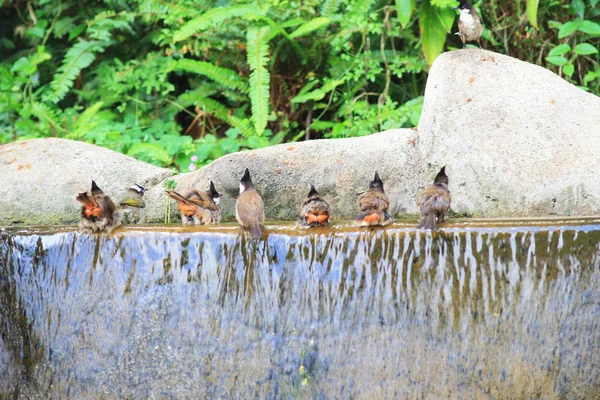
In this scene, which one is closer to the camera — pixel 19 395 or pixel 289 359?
pixel 289 359

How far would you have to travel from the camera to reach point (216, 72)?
1038 centimetres

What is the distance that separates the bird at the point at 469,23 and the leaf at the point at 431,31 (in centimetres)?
52

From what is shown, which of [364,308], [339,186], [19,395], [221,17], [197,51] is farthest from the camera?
[197,51]

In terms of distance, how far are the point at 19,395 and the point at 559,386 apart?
14.2 ft

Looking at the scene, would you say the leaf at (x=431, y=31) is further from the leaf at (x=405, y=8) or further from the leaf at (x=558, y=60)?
the leaf at (x=558, y=60)

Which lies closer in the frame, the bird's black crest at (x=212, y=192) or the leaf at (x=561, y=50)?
the bird's black crest at (x=212, y=192)

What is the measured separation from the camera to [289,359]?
598 cm

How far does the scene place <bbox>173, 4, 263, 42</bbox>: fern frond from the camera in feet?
32.6

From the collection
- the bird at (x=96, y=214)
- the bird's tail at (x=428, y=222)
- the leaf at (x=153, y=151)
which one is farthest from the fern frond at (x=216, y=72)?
the bird's tail at (x=428, y=222)

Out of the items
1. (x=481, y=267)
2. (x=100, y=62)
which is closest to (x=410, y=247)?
(x=481, y=267)

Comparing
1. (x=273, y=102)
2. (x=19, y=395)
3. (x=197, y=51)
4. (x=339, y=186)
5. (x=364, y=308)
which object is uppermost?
(x=197, y=51)

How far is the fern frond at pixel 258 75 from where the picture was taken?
31.9 feet

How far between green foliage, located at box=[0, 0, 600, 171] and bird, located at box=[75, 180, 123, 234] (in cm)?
299

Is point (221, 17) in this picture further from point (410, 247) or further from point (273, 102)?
point (410, 247)
